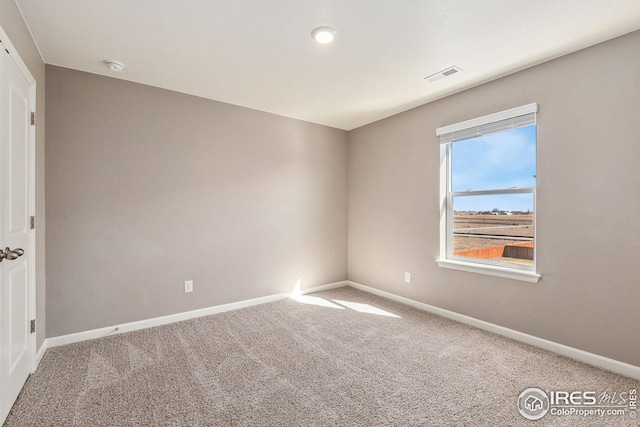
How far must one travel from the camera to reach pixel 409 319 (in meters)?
3.24

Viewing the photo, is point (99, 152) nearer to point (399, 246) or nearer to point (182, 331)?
point (182, 331)

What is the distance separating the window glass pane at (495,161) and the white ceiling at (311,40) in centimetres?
59

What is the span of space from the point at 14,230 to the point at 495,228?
3.92 meters

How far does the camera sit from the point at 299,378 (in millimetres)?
2100

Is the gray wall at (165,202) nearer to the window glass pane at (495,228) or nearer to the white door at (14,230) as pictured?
the white door at (14,230)

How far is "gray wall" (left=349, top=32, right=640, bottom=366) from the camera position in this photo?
6.99 feet

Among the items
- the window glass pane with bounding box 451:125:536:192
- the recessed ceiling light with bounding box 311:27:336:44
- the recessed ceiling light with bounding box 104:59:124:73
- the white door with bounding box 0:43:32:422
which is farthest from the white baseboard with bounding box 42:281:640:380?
the recessed ceiling light with bounding box 311:27:336:44

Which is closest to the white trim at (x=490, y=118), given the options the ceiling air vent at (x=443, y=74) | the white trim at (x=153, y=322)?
the ceiling air vent at (x=443, y=74)

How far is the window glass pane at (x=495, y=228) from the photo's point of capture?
2773 millimetres

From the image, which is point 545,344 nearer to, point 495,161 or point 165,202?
point 495,161

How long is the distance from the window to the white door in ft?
11.8

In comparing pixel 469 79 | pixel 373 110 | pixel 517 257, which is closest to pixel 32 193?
pixel 373 110

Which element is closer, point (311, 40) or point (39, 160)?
point (311, 40)

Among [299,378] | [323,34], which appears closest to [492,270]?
[299,378]
